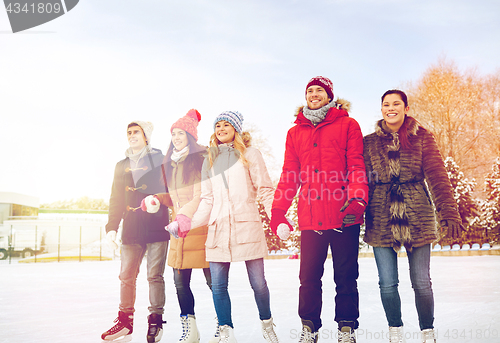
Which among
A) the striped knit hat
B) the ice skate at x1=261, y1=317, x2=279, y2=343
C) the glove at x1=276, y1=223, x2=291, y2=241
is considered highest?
the striped knit hat

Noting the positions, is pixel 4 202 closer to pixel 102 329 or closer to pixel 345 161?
pixel 102 329

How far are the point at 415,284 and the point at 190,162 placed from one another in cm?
199

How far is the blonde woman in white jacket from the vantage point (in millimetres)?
3252

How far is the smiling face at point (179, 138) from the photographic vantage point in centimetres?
371

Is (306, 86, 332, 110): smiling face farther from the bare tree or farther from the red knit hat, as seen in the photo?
the bare tree

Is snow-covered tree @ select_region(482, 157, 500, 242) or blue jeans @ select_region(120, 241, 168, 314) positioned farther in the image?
snow-covered tree @ select_region(482, 157, 500, 242)

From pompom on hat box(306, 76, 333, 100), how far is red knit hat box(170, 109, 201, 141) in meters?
1.11

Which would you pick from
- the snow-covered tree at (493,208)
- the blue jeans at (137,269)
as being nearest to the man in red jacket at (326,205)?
the blue jeans at (137,269)

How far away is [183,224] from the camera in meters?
3.37

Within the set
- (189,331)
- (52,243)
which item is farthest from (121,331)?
(52,243)

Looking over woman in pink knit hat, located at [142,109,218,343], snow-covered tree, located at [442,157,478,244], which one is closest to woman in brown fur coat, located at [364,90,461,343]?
woman in pink knit hat, located at [142,109,218,343]

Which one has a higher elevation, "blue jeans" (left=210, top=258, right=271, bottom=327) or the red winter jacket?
the red winter jacket

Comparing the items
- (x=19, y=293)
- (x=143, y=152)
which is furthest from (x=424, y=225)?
(x=19, y=293)

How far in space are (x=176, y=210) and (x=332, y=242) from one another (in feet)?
4.61
